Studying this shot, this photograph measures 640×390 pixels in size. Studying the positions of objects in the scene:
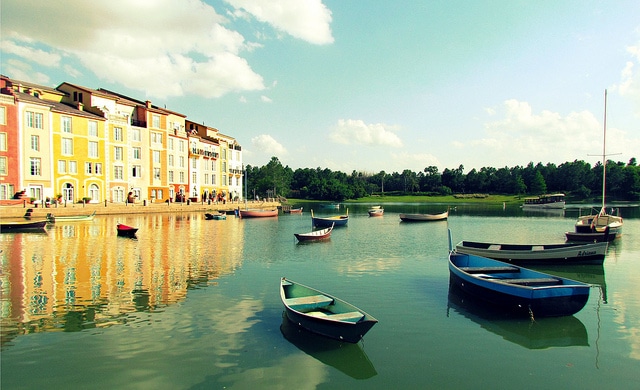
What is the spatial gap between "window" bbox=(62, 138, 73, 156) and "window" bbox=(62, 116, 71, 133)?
1.45m

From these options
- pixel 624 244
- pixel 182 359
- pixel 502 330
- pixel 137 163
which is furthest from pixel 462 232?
pixel 137 163

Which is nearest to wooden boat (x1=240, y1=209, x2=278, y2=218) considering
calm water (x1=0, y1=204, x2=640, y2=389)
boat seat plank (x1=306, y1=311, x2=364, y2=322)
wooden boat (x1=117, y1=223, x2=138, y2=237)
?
wooden boat (x1=117, y1=223, x2=138, y2=237)

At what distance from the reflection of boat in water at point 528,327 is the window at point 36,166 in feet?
209

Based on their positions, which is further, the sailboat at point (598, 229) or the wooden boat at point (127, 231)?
the wooden boat at point (127, 231)

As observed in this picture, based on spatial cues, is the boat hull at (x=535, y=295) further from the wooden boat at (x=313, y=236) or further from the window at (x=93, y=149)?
the window at (x=93, y=149)

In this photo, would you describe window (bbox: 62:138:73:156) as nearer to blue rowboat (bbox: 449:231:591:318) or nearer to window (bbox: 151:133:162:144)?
window (bbox: 151:133:162:144)

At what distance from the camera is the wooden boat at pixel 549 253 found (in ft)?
77.8

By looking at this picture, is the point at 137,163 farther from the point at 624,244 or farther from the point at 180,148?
the point at 624,244

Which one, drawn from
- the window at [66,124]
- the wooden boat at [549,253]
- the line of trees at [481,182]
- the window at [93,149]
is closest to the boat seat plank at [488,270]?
the wooden boat at [549,253]

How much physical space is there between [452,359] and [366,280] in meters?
9.58

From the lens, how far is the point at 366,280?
68.5 ft

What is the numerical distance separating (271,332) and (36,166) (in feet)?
200

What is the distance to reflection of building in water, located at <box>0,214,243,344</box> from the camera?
15.0m

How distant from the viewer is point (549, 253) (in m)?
24.2
